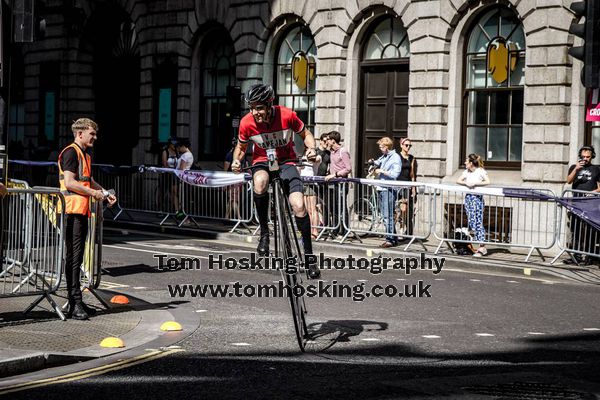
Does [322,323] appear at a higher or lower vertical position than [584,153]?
lower

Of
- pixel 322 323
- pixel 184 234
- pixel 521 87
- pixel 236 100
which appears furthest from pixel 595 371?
pixel 236 100

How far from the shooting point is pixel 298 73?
87.9 ft

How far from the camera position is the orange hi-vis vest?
1086 cm

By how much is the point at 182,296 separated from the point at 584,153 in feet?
27.0

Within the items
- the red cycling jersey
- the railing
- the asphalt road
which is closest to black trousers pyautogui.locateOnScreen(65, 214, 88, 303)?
the asphalt road

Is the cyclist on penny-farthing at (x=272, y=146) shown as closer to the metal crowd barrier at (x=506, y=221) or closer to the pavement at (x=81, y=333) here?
the pavement at (x=81, y=333)

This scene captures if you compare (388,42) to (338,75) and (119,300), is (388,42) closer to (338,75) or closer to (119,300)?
(338,75)

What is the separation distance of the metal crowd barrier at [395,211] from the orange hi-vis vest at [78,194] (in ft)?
28.7

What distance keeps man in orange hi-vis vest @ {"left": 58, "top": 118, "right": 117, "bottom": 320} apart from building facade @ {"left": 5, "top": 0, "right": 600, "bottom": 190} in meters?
2.51

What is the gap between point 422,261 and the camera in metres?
17.7

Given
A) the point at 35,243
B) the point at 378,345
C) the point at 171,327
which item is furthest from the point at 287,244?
the point at 35,243

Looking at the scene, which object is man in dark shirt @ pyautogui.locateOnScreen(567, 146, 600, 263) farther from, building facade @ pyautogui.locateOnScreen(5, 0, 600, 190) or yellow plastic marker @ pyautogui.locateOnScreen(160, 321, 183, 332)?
yellow plastic marker @ pyautogui.locateOnScreen(160, 321, 183, 332)

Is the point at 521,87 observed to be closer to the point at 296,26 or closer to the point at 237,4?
the point at 296,26

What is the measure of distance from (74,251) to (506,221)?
934cm
